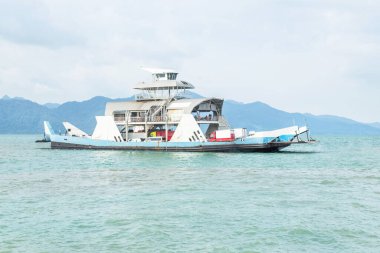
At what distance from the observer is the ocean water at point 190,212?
17.0 m

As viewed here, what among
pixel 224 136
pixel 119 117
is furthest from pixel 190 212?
pixel 119 117

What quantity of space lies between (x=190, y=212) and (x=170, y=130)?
49.1m

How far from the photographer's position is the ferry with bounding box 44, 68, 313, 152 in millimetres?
60844

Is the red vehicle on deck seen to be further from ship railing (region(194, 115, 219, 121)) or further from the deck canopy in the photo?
the deck canopy

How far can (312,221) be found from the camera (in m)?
20.0

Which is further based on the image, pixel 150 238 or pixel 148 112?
pixel 148 112

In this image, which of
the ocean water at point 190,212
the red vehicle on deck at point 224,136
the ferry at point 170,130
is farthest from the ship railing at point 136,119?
the ocean water at point 190,212

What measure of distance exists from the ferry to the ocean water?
21.6m

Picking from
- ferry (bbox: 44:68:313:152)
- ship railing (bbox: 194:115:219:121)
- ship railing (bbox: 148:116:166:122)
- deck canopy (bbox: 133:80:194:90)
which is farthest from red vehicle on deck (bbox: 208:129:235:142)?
A: deck canopy (bbox: 133:80:194:90)

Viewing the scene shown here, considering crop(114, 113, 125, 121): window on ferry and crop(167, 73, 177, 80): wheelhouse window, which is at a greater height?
crop(167, 73, 177, 80): wheelhouse window

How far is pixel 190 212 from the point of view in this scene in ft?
72.2

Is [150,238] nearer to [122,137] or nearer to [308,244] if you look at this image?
[308,244]

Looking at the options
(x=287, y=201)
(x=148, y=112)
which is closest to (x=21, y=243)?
(x=287, y=201)

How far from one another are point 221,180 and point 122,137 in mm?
39947
